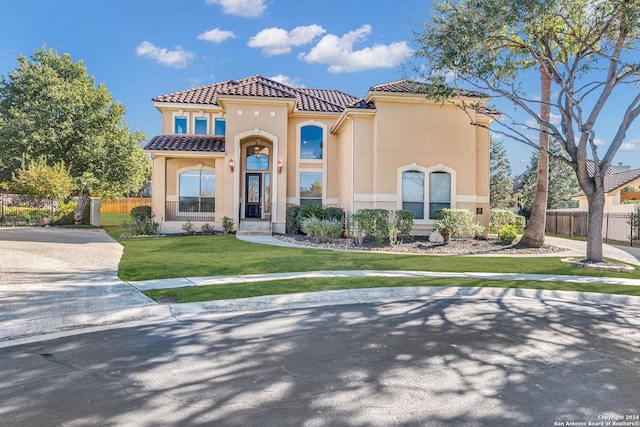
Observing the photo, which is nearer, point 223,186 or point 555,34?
point 555,34

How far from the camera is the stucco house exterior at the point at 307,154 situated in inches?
728

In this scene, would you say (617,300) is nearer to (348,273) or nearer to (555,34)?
(348,273)

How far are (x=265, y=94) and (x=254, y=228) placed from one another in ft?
22.0

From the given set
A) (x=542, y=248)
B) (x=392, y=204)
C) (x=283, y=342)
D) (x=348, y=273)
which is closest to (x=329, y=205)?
(x=392, y=204)

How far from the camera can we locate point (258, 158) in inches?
891

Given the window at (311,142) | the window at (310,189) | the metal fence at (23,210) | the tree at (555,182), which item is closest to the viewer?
the window at (310,189)

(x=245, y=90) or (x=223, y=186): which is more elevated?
(x=245, y=90)

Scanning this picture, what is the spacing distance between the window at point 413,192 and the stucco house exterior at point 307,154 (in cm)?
5

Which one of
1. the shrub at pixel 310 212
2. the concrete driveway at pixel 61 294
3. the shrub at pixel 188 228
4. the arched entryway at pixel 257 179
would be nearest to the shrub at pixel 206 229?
the shrub at pixel 188 228

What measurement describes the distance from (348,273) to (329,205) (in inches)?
470

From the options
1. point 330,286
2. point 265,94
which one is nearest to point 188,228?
point 265,94

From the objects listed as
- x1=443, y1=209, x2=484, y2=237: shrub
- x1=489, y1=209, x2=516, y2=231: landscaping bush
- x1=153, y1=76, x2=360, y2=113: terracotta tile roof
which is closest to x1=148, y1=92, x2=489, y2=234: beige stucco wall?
x1=153, y1=76, x2=360, y2=113: terracotta tile roof

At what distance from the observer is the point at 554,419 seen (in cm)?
345

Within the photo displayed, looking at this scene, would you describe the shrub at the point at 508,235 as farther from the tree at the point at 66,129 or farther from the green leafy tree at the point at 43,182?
the tree at the point at 66,129
